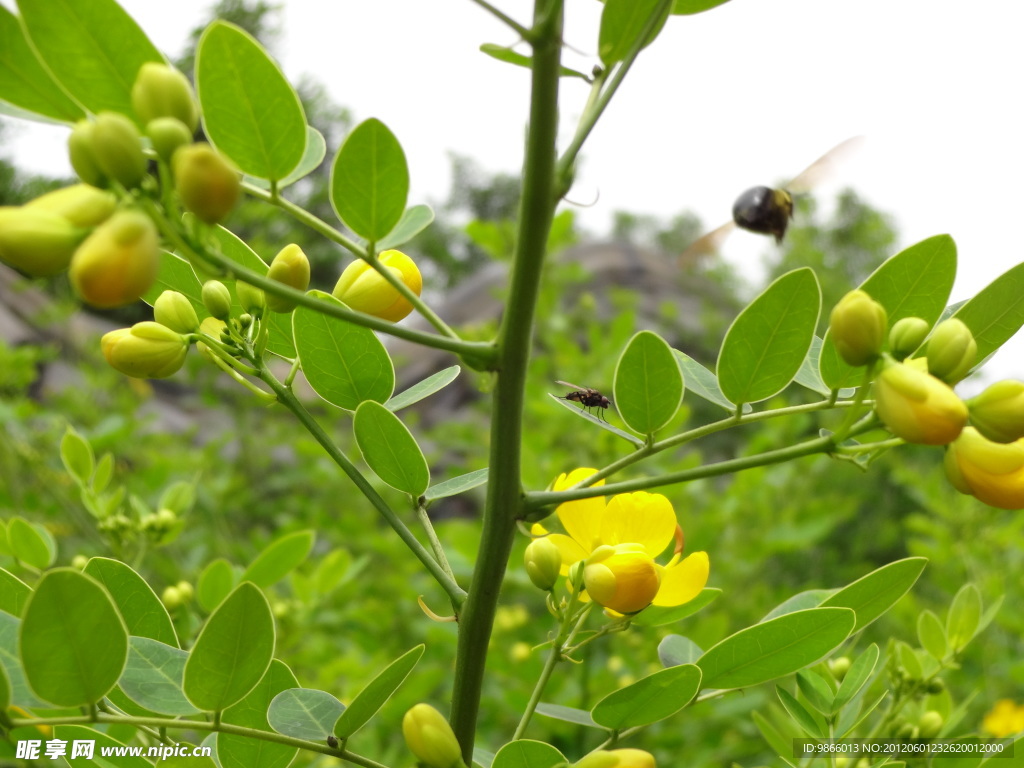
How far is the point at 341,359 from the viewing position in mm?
566

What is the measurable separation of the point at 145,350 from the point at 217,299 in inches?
2.8

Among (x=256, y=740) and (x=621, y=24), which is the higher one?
(x=621, y=24)

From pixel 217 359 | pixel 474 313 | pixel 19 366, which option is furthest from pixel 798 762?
pixel 474 313

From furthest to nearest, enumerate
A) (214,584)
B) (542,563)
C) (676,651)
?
1. (214,584)
2. (676,651)
3. (542,563)

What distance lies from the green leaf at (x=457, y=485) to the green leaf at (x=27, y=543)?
0.49m

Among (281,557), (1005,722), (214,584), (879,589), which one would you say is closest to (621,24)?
(879,589)

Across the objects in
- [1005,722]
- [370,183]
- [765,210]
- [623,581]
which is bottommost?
[1005,722]

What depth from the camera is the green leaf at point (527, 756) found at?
0.45 m

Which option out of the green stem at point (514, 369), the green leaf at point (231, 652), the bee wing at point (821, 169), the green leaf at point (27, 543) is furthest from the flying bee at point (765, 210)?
the green leaf at point (27, 543)

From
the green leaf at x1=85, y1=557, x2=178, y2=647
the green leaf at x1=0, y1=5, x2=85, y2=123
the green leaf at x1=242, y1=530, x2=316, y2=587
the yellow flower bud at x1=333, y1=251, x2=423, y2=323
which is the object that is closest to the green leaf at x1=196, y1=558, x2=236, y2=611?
the green leaf at x1=242, y1=530, x2=316, y2=587

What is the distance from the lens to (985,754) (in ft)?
1.98

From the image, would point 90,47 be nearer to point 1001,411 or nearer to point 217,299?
point 217,299

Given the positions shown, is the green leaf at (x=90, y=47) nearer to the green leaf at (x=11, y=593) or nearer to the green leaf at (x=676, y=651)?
the green leaf at (x=11, y=593)

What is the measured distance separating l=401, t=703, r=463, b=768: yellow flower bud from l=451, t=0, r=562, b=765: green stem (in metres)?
0.04
